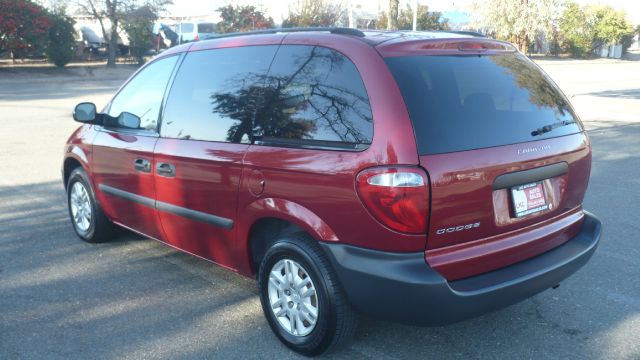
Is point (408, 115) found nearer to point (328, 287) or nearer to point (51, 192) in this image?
point (328, 287)

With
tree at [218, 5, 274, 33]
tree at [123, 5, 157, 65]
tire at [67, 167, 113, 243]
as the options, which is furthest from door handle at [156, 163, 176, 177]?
tree at [218, 5, 274, 33]

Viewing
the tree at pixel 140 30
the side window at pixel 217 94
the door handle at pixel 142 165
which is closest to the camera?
the side window at pixel 217 94

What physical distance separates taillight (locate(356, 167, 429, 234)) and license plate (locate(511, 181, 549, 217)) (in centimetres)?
61

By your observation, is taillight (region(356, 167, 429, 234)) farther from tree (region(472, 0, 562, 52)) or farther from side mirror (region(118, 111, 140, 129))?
tree (region(472, 0, 562, 52))

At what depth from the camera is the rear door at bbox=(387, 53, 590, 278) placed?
9.64 feet

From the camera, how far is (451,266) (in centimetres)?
296

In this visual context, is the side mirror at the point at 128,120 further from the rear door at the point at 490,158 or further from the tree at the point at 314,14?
the tree at the point at 314,14

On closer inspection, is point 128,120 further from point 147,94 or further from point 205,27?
point 205,27

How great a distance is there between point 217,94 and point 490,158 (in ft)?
5.86

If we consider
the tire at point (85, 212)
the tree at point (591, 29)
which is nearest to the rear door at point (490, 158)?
the tire at point (85, 212)

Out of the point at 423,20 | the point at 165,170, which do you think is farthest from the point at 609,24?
the point at 165,170

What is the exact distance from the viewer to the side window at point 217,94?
3.65m

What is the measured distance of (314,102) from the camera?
A: 3283mm

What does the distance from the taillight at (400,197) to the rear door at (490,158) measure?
58 millimetres
